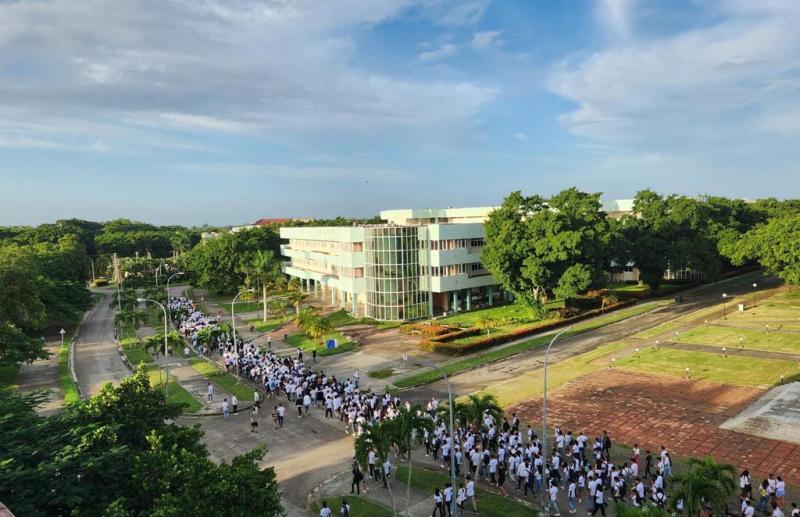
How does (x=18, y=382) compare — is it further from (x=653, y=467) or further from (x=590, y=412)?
(x=653, y=467)

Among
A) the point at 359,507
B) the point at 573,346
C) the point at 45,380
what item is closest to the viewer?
the point at 359,507

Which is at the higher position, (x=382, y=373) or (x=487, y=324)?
(x=487, y=324)

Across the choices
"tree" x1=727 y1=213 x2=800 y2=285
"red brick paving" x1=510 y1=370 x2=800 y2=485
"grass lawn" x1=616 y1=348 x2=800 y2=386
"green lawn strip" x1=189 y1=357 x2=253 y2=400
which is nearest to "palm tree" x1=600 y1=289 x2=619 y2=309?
"tree" x1=727 y1=213 x2=800 y2=285

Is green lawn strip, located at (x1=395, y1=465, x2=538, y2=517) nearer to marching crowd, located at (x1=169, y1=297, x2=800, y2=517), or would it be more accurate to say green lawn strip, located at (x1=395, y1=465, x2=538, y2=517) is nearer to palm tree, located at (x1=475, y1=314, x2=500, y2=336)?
marching crowd, located at (x1=169, y1=297, x2=800, y2=517)

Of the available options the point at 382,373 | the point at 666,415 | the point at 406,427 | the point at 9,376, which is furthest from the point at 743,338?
the point at 9,376

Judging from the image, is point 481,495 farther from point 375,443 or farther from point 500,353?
point 500,353

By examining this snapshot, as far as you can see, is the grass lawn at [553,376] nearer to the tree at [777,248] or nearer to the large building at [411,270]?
the large building at [411,270]

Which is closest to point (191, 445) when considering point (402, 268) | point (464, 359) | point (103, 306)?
point (464, 359)
